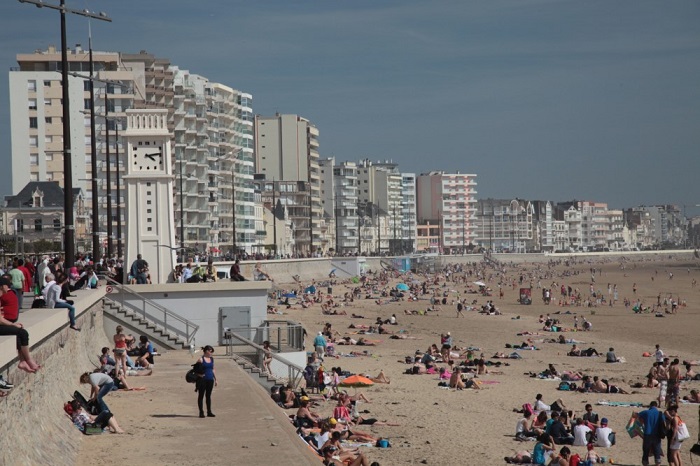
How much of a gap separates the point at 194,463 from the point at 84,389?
5011 millimetres

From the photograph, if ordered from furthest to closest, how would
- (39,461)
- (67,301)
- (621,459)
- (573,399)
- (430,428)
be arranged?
1. (573,399)
2. (430,428)
3. (621,459)
4. (67,301)
5. (39,461)

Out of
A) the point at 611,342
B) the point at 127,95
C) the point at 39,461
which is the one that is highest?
the point at 127,95

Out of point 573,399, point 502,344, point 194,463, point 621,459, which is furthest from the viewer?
point 502,344

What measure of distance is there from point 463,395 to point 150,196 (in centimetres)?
1002

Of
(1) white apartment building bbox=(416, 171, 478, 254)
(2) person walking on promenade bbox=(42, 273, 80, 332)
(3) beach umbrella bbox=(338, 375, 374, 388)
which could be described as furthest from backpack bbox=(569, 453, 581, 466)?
(1) white apartment building bbox=(416, 171, 478, 254)

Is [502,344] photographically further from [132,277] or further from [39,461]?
[39,461]

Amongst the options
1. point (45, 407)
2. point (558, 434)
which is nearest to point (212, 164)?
point (558, 434)

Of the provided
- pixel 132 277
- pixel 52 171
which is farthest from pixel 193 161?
pixel 132 277

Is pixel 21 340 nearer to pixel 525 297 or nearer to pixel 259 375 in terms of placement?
pixel 259 375

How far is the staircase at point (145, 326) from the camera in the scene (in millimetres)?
24219

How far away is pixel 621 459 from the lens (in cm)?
1809

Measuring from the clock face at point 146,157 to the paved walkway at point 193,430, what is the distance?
995 cm

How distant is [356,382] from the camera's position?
82.2 ft

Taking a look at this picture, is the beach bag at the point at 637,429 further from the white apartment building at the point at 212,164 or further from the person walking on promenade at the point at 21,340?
the white apartment building at the point at 212,164
